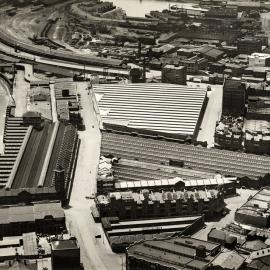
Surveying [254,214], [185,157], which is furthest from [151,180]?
[254,214]

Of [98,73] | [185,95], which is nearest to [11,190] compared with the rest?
[185,95]

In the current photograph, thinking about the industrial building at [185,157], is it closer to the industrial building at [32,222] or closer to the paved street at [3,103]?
the paved street at [3,103]

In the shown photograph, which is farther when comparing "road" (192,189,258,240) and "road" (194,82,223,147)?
"road" (194,82,223,147)

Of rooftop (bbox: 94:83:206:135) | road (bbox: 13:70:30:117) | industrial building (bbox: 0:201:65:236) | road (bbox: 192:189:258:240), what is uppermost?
rooftop (bbox: 94:83:206:135)

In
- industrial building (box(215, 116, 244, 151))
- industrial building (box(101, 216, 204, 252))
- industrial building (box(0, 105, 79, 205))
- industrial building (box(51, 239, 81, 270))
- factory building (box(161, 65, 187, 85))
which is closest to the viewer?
industrial building (box(51, 239, 81, 270))

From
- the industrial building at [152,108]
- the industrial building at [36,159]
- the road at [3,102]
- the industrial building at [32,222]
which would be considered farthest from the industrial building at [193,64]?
the industrial building at [32,222]

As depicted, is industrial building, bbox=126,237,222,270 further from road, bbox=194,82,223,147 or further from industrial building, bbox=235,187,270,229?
road, bbox=194,82,223,147

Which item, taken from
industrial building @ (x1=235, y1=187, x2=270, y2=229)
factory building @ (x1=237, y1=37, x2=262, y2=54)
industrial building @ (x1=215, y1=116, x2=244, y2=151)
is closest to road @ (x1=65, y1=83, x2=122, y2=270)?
industrial building @ (x1=235, y1=187, x2=270, y2=229)
